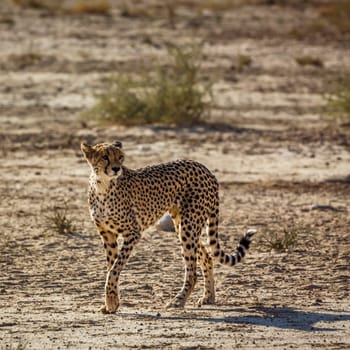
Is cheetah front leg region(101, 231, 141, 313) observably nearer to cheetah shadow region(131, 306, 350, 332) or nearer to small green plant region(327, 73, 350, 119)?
cheetah shadow region(131, 306, 350, 332)

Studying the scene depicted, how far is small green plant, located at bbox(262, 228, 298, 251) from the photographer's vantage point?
1271 centimetres

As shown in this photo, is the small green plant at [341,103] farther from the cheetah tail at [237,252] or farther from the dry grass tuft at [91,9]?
the dry grass tuft at [91,9]

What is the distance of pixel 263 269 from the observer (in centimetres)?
1202

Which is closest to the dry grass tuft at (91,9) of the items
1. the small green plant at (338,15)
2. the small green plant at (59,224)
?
the small green plant at (338,15)

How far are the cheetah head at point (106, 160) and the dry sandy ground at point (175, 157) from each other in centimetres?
103

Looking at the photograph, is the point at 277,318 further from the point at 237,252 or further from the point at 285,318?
the point at 237,252

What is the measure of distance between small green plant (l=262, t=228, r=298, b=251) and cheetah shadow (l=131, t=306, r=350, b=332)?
7.54 feet

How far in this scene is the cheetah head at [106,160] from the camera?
10.1m

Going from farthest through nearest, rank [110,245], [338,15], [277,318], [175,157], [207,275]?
1. [338,15]
2. [175,157]
3. [207,275]
4. [110,245]
5. [277,318]

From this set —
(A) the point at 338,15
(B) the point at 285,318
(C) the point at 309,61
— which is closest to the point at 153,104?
(C) the point at 309,61

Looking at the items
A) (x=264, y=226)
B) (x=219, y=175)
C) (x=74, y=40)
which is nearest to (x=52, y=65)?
(x=74, y=40)

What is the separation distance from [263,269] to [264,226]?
2.06 metres

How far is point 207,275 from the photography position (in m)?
10.8

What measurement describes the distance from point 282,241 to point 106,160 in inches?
128
